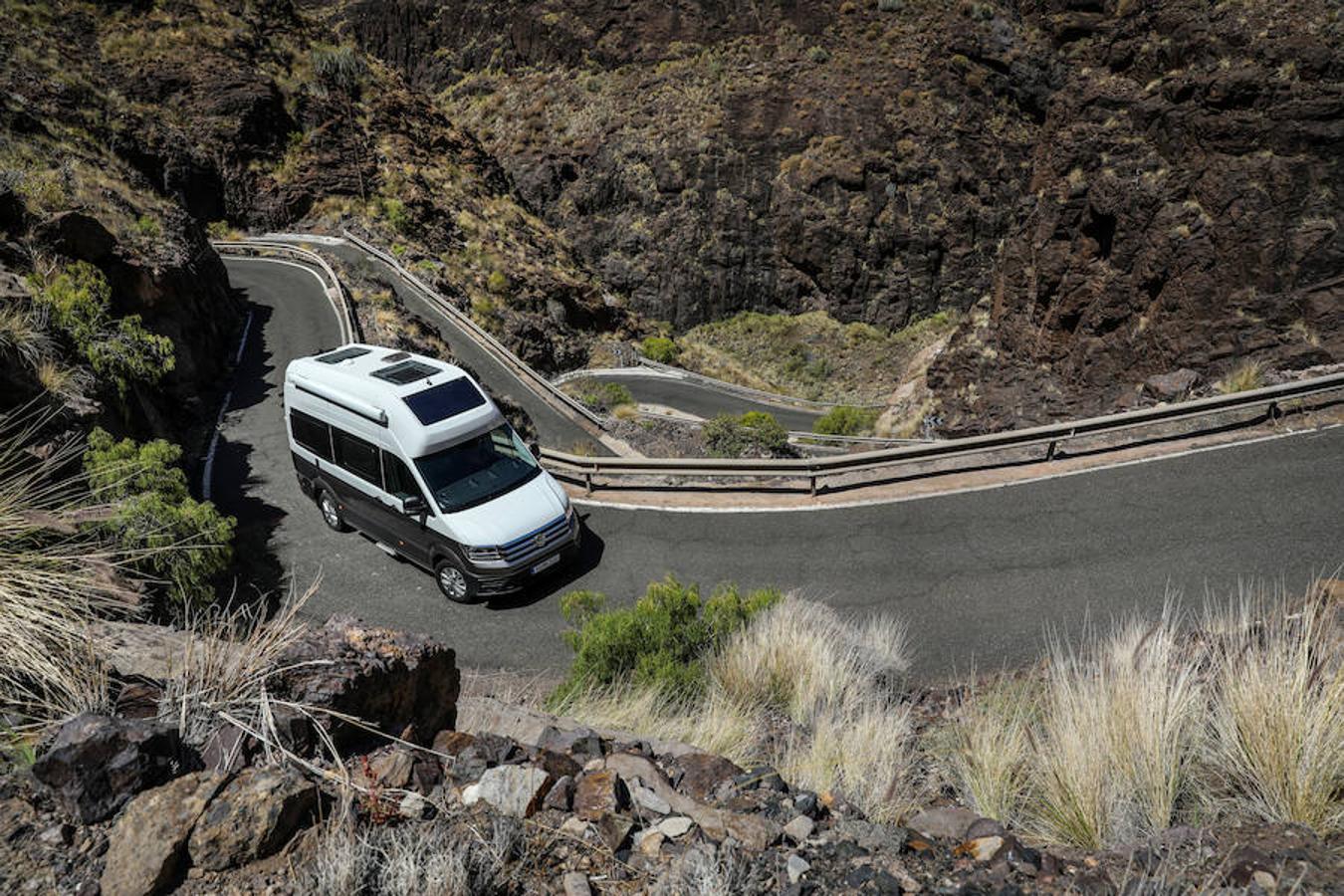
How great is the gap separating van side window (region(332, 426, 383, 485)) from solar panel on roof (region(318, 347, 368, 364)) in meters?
1.33

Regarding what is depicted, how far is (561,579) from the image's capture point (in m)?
10.4

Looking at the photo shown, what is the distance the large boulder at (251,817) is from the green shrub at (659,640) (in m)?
3.42

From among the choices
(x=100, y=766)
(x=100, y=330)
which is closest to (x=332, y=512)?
(x=100, y=330)

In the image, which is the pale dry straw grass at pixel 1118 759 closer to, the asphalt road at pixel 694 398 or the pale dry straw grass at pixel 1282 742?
the pale dry straw grass at pixel 1282 742

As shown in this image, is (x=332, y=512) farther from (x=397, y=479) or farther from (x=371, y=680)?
(x=371, y=680)

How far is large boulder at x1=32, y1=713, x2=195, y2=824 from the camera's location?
125 inches

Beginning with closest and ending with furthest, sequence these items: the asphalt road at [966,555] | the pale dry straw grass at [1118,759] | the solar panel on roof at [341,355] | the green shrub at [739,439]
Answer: the pale dry straw grass at [1118,759] < the asphalt road at [966,555] < the solar panel on roof at [341,355] < the green shrub at [739,439]

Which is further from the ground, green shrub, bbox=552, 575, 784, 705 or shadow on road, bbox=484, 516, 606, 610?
green shrub, bbox=552, 575, 784, 705

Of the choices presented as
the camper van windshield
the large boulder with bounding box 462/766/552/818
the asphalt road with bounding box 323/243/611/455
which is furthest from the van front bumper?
the asphalt road with bounding box 323/243/611/455

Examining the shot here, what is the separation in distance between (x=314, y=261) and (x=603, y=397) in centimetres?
1196

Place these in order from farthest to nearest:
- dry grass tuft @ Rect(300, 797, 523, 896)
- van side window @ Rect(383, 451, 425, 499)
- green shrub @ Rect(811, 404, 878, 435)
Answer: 1. green shrub @ Rect(811, 404, 878, 435)
2. van side window @ Rect(383, 451, 425, 499)
3. dry grass tuft @ Rect(300, 797, 523, 896)

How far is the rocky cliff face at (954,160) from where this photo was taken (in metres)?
14.2

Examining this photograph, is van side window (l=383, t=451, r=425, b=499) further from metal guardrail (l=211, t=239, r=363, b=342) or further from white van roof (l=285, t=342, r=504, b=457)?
metal guardrail (l=211, t=239, r=363, b=342)

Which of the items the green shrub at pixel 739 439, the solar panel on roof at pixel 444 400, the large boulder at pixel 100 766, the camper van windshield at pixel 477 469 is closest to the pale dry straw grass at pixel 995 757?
the large boulder at pixel 100 766
